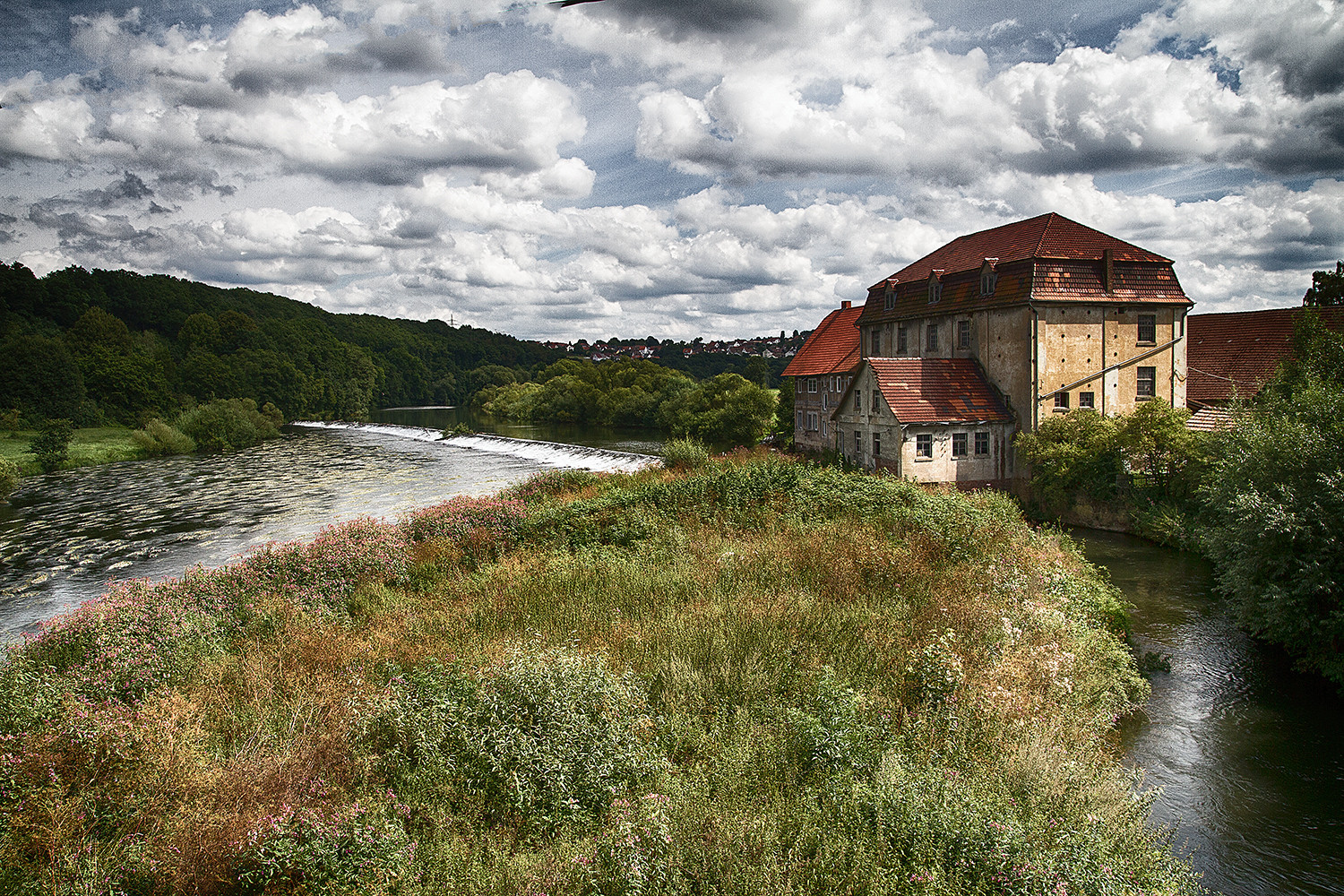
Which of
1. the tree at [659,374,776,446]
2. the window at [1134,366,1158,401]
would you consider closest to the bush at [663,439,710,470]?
the window at [1134,366,1158,401]

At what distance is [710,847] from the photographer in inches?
182

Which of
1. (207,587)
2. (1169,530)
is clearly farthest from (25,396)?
(1169,530)

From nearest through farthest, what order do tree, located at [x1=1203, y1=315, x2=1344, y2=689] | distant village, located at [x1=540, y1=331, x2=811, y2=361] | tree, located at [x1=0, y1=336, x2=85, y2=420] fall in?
tree, located at [x1=1203, y1=315, x2=1344, y2=689]
tree, located at [x1=0, y1=336, x2=85, y2=420]
distant village, located at [x1=540, y1=331, x2=811, y2=361]

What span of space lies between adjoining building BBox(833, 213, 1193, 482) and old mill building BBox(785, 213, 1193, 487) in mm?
42

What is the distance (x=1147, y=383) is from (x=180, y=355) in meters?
102

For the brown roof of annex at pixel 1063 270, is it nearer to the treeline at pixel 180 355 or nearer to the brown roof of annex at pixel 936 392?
the brown roof of annex at pixel 936 392

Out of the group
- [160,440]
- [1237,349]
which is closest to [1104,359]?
[1237,349]

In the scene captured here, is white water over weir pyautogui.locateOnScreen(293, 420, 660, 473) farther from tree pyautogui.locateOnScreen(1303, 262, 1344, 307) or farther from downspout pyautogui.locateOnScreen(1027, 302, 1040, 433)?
tree pyautogui.locateOnScreen(1303, 262, 1344, 307)

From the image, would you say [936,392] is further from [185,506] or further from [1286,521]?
[185,506]

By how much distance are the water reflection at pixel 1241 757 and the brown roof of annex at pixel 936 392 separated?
12.8 m

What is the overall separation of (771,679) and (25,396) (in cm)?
6913

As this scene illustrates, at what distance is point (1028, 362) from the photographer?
Answer: 28.0 meters

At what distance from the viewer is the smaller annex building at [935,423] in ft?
89.7

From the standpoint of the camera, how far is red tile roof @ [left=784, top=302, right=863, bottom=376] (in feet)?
130
